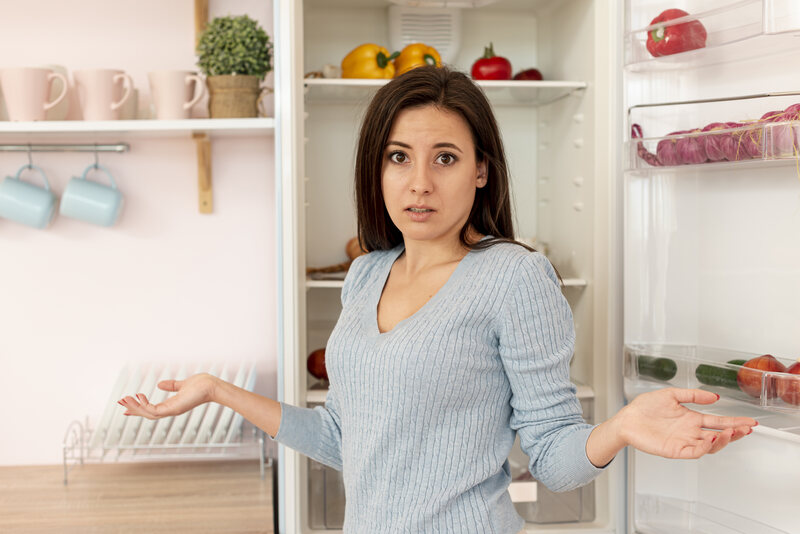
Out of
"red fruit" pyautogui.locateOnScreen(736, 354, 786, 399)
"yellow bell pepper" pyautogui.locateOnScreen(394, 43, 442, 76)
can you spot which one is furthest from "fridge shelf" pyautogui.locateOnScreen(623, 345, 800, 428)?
"yellow bell pepper" pyautogui.locateOnScreen(394, 43, 442, 76)

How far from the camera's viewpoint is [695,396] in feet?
2.52

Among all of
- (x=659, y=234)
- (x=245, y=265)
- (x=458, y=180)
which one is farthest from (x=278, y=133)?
(x=659, y=234)

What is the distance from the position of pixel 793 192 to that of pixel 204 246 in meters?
1.30

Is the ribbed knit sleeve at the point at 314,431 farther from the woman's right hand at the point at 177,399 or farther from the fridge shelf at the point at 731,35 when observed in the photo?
the fridge shelf at the point at 731,35

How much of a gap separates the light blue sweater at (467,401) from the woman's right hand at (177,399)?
8.8 inches

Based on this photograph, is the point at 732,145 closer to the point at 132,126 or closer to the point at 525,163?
the point at 525,163

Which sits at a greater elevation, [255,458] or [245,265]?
[245,265]

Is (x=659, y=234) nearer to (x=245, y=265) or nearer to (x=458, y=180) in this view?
(x=458, y=180)

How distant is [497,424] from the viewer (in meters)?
0.96

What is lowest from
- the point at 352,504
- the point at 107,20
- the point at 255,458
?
the point at 255,458

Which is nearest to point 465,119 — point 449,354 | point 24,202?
point 449,354

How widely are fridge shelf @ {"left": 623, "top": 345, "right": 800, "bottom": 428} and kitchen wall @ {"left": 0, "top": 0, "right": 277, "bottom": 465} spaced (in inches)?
35.8

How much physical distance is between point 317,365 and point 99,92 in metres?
0.74

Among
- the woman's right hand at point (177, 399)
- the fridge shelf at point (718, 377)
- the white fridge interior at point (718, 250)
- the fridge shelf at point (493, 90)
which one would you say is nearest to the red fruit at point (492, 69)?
the fridge shelf at point (493, 90)
